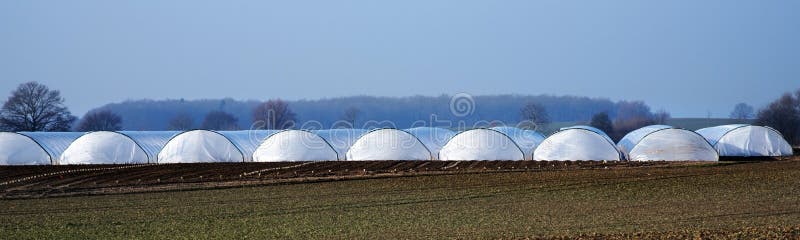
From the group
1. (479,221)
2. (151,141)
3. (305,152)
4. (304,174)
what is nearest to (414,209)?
(479,221)

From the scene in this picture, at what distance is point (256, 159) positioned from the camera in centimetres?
4050

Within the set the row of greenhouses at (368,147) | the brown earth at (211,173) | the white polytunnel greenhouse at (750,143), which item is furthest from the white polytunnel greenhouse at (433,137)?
the white polytunnel greenhouse at (750,143)

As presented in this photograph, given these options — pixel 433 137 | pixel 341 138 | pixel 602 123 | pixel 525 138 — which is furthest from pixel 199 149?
pixel 602 123

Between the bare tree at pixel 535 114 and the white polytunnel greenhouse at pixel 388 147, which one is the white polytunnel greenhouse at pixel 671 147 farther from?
the bare tree at pixel 535 114

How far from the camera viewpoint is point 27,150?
39.0m

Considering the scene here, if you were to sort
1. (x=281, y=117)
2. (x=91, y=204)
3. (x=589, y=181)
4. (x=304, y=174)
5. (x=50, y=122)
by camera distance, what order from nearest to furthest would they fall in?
1. (x=91, y=204)
2. (x=589, y=181)
3. (x=304, y=174)
4. (x=50, y=122)
5. (x=281, y=117)

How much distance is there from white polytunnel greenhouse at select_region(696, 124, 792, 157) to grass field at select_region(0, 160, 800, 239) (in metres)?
12.9

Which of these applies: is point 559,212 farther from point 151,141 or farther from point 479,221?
point 151,141

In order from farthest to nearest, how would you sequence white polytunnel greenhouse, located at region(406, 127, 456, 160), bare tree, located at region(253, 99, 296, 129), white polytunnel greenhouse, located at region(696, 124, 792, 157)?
bare tree, located at region(253, 99, 296, 129) → white polytunnel greenhouse, located at region(406, 127, 456, 160) → white polytunnel greenhouse, located at region(696, 124, 792, 157)

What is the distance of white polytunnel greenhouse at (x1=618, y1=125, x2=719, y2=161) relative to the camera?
39.3 meters

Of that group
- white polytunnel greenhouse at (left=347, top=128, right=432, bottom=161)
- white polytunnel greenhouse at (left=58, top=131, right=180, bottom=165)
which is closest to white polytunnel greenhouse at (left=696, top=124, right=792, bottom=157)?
white polytunnel greenhouse at (left=347, top=128, right=432, bottom=161)

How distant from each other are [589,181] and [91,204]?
46.5 feet

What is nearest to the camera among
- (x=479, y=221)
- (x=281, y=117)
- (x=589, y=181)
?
(x=479, y=221)

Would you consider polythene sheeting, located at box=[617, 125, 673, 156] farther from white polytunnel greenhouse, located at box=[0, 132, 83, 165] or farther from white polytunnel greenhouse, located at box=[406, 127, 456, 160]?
white polytunnel greenhouse, located at box=[0, 132, 83, 165]
